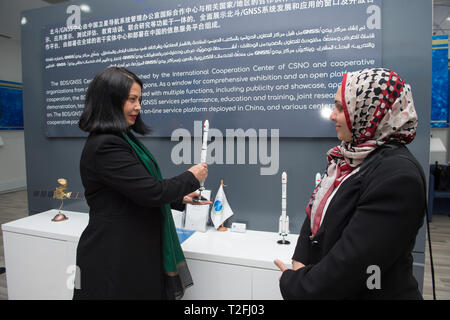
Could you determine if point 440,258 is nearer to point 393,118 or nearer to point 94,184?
point 393,118

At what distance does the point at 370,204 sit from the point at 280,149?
3.40 ft

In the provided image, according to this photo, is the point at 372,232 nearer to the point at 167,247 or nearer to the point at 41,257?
the point at 167,247

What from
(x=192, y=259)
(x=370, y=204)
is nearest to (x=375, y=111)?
(x=370, y=204)

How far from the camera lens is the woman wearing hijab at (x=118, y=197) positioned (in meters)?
1.03

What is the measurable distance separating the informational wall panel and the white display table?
66 cm

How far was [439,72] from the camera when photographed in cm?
437

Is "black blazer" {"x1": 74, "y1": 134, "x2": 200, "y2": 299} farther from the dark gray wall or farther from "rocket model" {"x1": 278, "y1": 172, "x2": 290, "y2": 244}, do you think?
the dark gray wall

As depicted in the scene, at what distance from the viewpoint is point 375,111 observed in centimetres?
74

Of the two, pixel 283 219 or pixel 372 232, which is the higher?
pixel 372 232

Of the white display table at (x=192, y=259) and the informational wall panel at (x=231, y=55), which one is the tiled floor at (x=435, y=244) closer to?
the white display table at (x=192, y=259)

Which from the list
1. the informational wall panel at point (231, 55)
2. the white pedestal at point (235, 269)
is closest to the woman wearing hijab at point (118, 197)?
the white pedestal at point (235, 269)

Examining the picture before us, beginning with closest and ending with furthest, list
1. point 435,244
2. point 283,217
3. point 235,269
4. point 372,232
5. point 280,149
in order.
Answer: point 372,232
point 235,269
point 283,217
point 280,149
point 435,244

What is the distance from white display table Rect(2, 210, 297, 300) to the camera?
1371 millimetres

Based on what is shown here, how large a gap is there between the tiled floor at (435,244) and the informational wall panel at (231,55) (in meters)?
1.89
